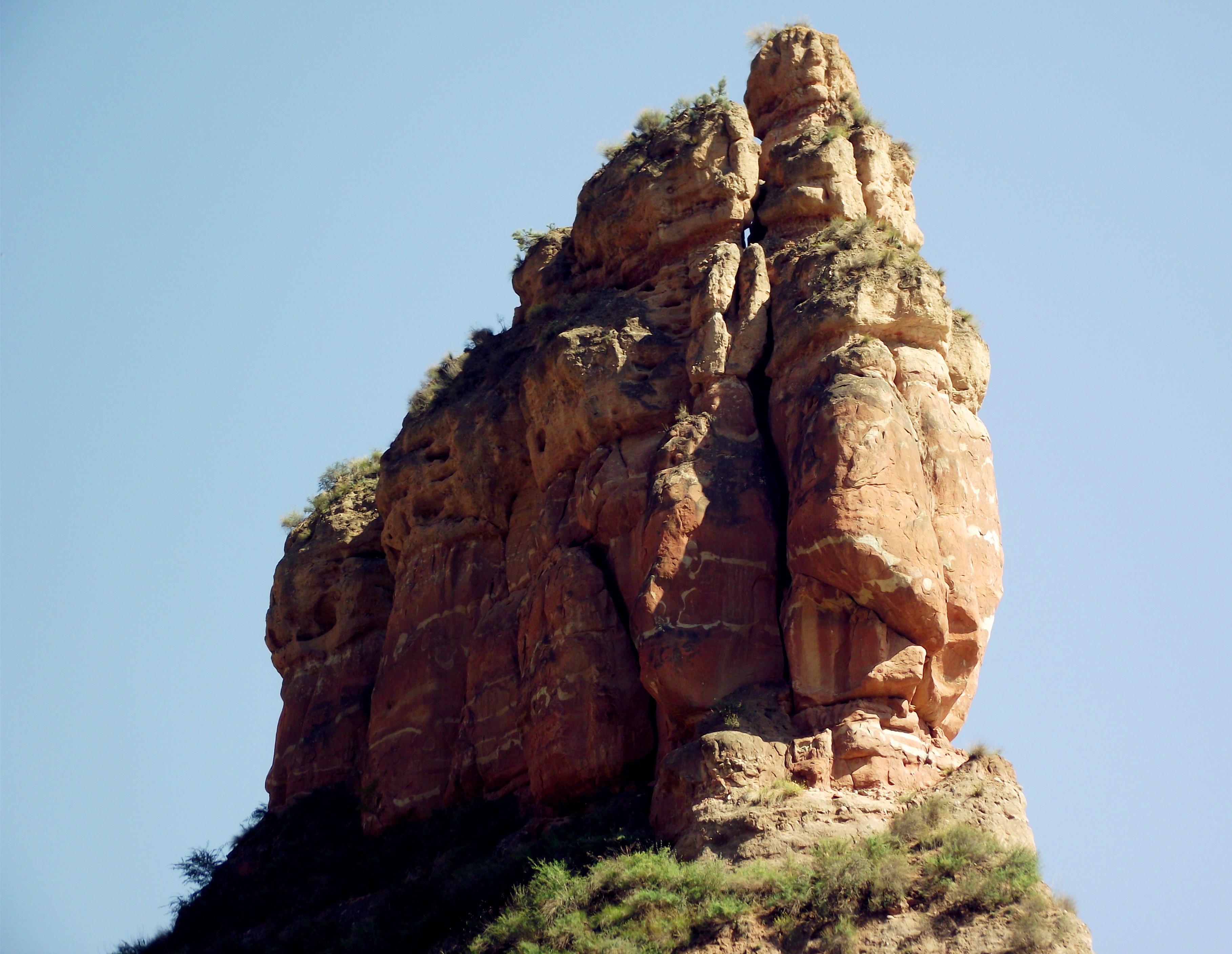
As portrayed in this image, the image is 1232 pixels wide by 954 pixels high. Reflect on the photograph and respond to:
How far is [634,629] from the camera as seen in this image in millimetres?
27625

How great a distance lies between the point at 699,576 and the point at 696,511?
112cm

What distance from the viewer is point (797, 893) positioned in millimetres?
22812

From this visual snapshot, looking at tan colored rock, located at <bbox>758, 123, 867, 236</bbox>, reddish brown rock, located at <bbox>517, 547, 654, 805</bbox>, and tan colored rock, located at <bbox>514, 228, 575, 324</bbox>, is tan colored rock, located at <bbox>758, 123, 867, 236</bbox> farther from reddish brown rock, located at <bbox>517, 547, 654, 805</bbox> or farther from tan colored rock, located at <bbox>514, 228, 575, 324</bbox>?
reddish brown rock, located at <bbox>517, 547, 654, 805</bbox>

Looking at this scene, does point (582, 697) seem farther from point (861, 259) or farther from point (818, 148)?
point (818, 148)

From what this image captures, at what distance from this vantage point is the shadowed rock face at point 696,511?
25609 mm

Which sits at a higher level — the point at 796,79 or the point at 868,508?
the point at 796,79

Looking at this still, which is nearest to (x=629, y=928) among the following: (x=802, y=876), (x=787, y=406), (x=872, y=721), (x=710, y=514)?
(x=802, y=876)

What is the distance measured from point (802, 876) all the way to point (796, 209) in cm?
1388

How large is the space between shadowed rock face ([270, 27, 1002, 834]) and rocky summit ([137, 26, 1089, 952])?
0.20 ft

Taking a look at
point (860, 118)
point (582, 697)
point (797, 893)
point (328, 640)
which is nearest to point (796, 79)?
point (860, 118)

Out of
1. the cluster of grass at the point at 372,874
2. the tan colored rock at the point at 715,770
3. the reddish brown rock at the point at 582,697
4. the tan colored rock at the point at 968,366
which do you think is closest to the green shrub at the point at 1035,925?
the tan colored rock at the point at 715,770

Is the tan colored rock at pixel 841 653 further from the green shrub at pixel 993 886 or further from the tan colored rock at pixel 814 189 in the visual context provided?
the tan colored rock at pixel 814 189

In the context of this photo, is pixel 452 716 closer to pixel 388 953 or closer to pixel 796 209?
pixel 388 953

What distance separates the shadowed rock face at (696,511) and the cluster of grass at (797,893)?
4.37 ft
